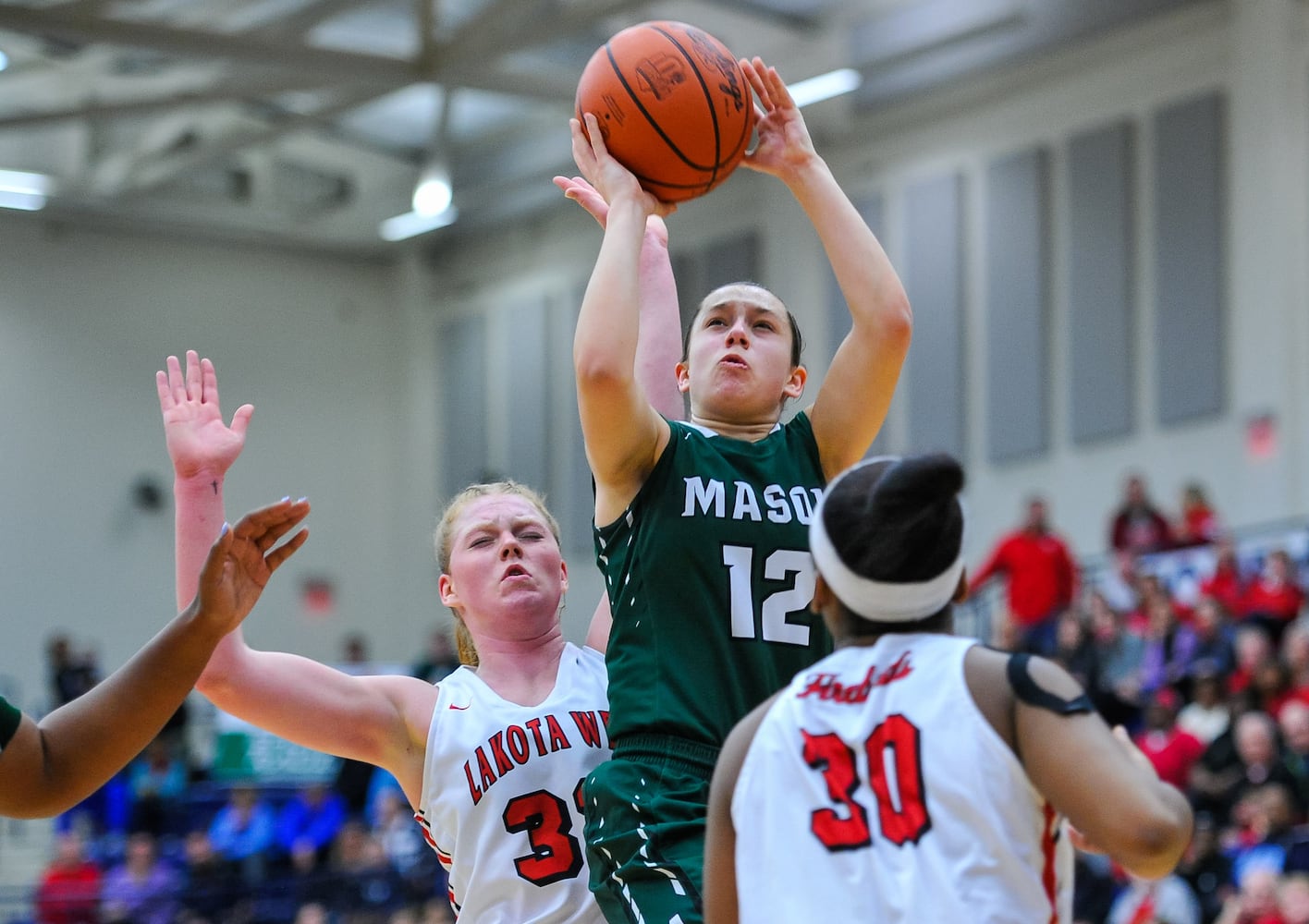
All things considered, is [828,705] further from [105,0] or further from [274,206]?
[274,206]

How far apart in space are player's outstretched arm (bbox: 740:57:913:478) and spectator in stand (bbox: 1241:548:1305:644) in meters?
9.64

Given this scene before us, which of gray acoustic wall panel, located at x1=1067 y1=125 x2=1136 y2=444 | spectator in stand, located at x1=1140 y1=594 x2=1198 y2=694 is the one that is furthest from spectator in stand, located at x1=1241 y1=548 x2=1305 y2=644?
gray acoustic wall panel, located at x1=1067 y1=125 x2=1136 y2=444

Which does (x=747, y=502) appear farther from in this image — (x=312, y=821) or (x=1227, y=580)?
(x=312, y=821)

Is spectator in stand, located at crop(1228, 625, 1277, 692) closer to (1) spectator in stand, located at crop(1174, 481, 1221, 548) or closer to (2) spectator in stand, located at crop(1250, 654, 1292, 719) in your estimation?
(2) spectator in stand, located at crop(1250, 654, 1292, 719)

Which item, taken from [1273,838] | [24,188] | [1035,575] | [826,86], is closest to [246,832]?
[1035,575]

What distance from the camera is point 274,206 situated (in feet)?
78.2

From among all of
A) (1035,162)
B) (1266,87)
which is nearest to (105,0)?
(1035,162)

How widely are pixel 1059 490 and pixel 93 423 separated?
12628 mm

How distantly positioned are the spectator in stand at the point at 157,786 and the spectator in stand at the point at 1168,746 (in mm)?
8915

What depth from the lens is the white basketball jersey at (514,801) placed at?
3.83m

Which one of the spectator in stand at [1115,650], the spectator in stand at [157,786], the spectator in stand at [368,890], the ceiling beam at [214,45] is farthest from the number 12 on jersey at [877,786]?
the ceiling beam at [214,45]

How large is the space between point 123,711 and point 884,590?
1.32 metres

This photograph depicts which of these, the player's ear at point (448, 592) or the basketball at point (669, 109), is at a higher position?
the basketball at point (669, 109)

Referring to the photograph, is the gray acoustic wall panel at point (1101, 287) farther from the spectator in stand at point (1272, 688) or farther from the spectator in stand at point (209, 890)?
the spectator in stand at point (209, 890)
